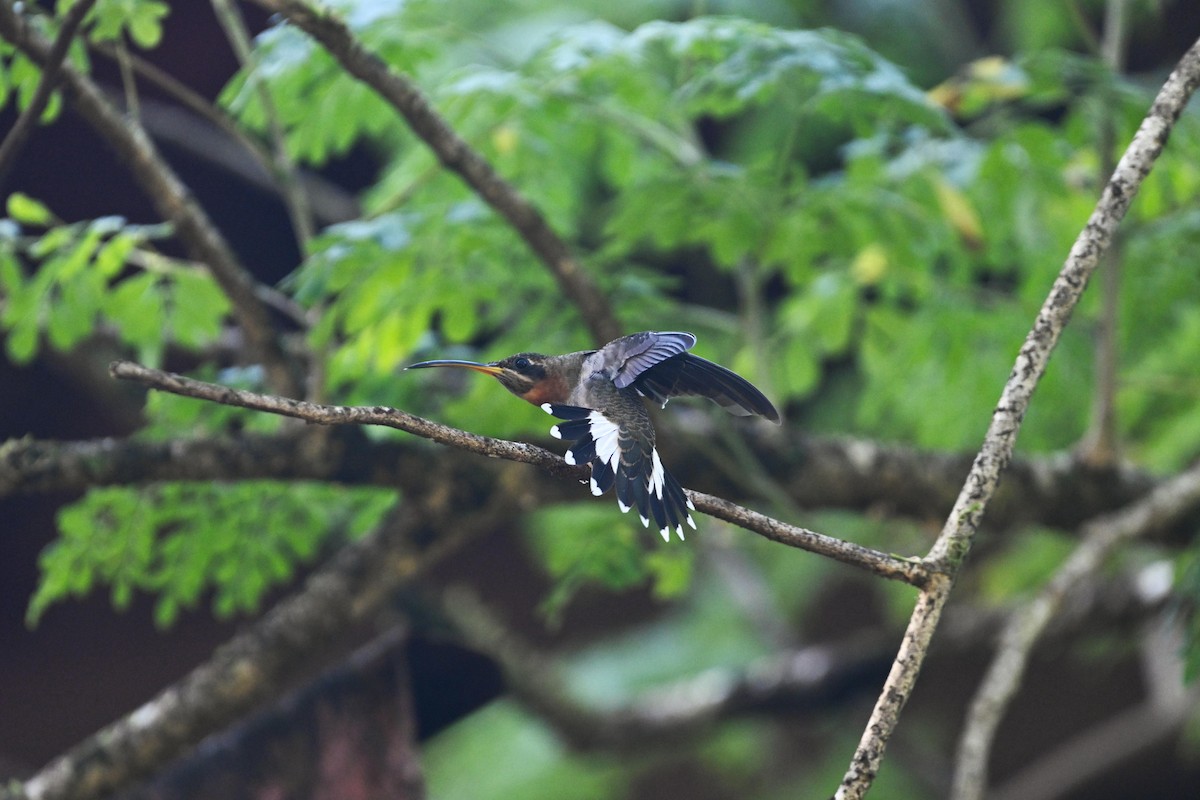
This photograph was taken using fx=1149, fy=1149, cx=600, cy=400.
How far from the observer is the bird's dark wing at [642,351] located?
1312mm

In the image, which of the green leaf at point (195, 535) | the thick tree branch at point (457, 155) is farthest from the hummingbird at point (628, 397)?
the green leaf at point (195, 535)

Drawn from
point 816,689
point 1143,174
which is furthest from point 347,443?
point 816,689

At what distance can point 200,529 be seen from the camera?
8.67ft

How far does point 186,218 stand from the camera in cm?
226

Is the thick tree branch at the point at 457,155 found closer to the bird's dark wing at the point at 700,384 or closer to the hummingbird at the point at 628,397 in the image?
the hummingbird at the point at 628,397

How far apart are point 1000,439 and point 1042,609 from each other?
1323 mm

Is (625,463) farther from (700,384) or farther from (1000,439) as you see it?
(1000,439)

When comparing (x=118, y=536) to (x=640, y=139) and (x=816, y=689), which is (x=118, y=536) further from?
(x=816, y=689)

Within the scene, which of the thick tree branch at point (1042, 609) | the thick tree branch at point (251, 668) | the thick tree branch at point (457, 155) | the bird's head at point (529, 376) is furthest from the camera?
the thick tree branch at point (251, 668)

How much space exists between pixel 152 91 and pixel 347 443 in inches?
110

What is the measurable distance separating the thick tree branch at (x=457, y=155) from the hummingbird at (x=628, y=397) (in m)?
0.75

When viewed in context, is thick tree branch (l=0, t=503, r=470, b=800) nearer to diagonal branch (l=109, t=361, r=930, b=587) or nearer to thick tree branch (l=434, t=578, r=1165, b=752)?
thick tree branch (l=434, t=578, r=1165, b=752)

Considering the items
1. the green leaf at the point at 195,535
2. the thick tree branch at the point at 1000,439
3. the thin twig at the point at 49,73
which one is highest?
the thin twig at the point at 49,73

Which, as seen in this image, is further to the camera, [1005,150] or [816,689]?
[816,689]
